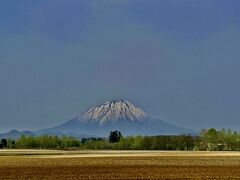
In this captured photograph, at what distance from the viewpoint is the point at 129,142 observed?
190 m

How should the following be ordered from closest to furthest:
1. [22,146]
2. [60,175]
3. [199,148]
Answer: [60,175]
[199,148]
[22,146]

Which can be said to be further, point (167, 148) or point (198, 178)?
point (167, 148)

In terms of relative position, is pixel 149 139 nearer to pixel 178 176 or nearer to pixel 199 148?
pixel 199 148

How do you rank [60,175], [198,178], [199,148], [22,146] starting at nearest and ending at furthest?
[198,178] → [60,175] → [199,148] → [22,146]

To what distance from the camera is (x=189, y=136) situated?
583 ft

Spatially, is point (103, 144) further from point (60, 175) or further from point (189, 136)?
point (60, 175)

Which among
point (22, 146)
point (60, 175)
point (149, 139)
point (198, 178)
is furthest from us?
point (22, 146)

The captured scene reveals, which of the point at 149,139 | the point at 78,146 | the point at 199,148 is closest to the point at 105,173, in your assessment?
the point at 199,148

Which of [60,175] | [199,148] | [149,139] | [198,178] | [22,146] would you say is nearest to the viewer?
[198,178]

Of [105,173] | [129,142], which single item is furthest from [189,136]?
[105,173]

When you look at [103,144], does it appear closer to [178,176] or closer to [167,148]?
[167,148]

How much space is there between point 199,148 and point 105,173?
111051mm

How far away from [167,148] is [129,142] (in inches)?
699

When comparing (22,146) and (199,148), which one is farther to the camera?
(22,146)
